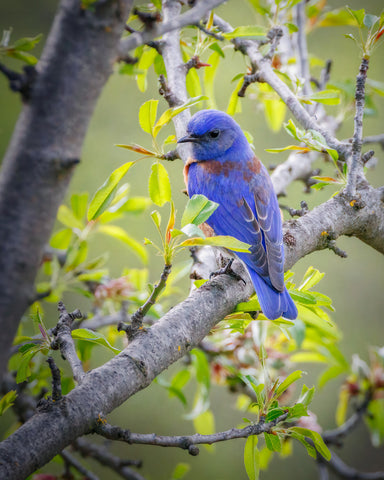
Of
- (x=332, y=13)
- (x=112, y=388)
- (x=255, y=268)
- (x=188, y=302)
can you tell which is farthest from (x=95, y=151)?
(x=112, y=388)

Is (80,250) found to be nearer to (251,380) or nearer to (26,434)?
(251,380)

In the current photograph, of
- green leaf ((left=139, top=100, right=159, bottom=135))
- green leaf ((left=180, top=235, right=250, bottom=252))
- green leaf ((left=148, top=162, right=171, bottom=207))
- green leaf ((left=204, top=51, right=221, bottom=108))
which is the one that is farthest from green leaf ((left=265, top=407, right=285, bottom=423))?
green leaf ((left=204, top=51, right=221, bottom=108))

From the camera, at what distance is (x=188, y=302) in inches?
72.4

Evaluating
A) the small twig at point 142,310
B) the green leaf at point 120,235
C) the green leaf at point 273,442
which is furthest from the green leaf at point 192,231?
the green leaf at point 120,235

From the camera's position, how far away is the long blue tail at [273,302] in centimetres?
209

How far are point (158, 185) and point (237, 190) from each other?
2.98 feet

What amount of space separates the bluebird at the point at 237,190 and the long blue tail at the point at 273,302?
0.06 feet

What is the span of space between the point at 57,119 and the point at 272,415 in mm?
1341

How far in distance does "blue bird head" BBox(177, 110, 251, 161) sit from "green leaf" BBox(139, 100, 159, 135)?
81 cm

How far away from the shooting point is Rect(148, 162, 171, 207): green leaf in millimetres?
2168

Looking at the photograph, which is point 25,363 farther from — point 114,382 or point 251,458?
point 251,458

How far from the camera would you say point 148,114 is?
7.04 ft

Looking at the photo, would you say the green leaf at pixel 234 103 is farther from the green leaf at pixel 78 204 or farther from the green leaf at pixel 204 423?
the green leaf at pixel 204 423

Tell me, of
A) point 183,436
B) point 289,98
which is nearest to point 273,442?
point 183,436
